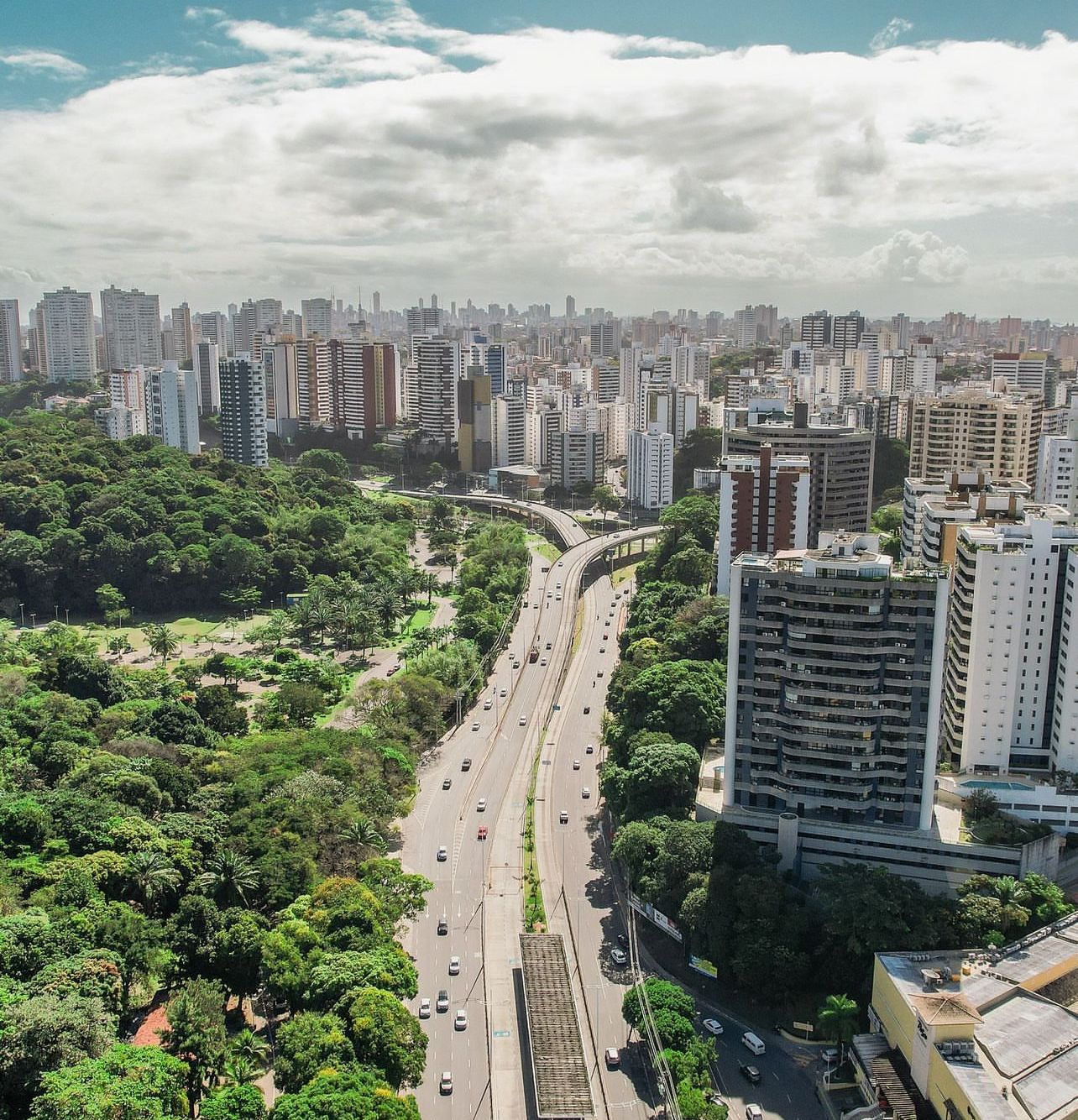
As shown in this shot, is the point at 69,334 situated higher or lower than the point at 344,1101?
higher

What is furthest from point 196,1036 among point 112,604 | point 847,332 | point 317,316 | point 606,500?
point 317,316

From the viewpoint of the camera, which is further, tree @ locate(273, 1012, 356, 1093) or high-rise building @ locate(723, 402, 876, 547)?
high-rise building @ locate(723, 402, 876, 547)

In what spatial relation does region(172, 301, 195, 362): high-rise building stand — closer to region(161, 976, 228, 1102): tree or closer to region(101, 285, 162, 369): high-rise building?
region(101, 285, 162, 369): high-rise building

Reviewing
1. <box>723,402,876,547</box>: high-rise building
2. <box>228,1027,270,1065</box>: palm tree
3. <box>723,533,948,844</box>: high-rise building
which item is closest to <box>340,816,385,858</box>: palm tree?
<box>228,1027,270,1065</box>: palm tree

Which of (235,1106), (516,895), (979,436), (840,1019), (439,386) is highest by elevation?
(439,386)

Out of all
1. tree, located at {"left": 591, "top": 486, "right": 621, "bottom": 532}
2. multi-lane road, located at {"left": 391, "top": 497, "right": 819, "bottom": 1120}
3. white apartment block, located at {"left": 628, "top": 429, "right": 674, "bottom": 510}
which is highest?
white apartment block, located at {"left": 628, "top": 429, "right": 674, "bottom": 510}

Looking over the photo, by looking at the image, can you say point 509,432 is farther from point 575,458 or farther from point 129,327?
point 129,327

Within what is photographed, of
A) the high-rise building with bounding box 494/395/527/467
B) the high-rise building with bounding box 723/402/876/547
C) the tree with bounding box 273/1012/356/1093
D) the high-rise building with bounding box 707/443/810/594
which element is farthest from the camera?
the high-rise building with bounding box 494/395/527/467
